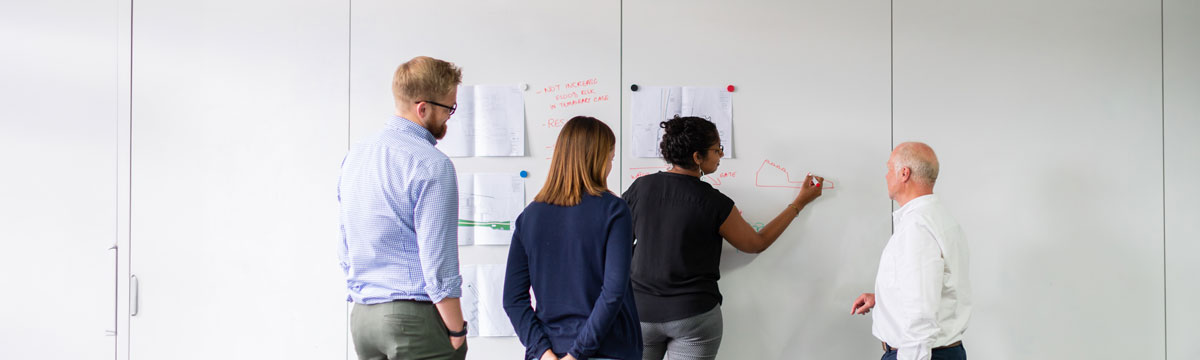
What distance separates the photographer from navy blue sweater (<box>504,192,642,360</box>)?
5.16 feet

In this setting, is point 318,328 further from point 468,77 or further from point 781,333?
point 781,333

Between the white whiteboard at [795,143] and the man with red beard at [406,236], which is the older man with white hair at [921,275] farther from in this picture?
the man with red beard at [406,236]

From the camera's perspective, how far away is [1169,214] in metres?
2.69

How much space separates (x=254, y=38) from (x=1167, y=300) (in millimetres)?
3874

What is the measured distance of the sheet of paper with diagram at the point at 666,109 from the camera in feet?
8.41

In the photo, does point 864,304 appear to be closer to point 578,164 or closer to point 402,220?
point 578,164

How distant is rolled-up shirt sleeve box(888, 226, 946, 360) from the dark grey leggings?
0.59 m

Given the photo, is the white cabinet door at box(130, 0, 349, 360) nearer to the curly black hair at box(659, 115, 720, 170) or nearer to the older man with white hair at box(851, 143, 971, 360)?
the curly black hair at box(659, 115, 720, 170)

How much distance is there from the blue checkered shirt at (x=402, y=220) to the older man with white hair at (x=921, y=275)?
123cm

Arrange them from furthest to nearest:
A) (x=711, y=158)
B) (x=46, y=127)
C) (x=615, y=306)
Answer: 1. (x=46, y=127)
2. (x=711, y=158)
3. (x=615, y=306)

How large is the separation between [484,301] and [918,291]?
1.56 m

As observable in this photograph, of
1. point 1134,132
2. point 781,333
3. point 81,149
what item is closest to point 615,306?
point 781,333

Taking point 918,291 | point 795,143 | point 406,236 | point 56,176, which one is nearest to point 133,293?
point 56,176

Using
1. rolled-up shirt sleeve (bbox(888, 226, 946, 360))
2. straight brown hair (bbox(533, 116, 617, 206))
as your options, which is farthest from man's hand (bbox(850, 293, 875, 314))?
straight brown hair (bbox(533, 116, 617, 206))
